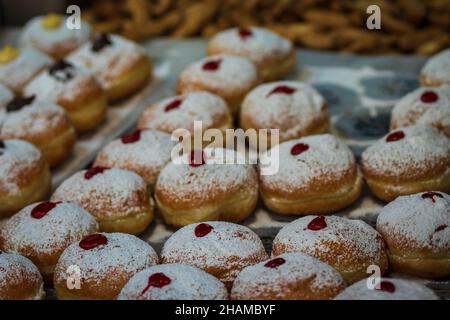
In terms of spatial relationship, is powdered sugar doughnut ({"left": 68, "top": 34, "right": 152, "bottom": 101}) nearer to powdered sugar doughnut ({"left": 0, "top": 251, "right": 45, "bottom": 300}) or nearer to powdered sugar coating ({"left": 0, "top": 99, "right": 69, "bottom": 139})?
powdered sugar coating ({"left": 0, "top": 99, "right": 69, "bottom": 139})

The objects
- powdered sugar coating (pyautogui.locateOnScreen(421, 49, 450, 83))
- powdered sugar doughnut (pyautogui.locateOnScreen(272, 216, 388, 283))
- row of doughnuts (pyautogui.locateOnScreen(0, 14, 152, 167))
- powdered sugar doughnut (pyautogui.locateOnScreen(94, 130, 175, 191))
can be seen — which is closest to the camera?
powdered sugar doughnut (pyautogui.locateOnScreen(272, 216, 388, 283))

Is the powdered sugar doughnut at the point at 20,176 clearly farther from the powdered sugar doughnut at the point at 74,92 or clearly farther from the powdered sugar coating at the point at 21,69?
the powdered sugar coating at the point at 21,69

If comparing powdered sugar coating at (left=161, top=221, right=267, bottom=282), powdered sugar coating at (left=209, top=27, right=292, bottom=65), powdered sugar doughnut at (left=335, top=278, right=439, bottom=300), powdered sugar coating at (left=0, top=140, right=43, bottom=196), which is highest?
powdered sugar coating at (left=209, top=27, right=292, bottom=65)

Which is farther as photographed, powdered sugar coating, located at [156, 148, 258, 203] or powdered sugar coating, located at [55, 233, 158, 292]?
powdered sugar coating, located at [156, 148, 258, 203]

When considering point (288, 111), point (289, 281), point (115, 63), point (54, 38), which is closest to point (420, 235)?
point (289, 281)

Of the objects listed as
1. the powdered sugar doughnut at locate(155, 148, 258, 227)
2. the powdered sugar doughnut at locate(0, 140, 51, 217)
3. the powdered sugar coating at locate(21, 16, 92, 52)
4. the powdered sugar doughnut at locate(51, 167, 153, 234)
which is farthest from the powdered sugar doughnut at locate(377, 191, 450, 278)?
the powdered sugar coating at locate(21, 16, 92, 52)

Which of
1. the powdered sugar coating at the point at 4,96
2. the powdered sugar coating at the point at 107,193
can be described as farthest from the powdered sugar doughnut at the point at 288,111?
the powdered sugar coating at the point at 4,96

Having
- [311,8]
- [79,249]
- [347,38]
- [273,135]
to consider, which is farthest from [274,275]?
[311,8]
